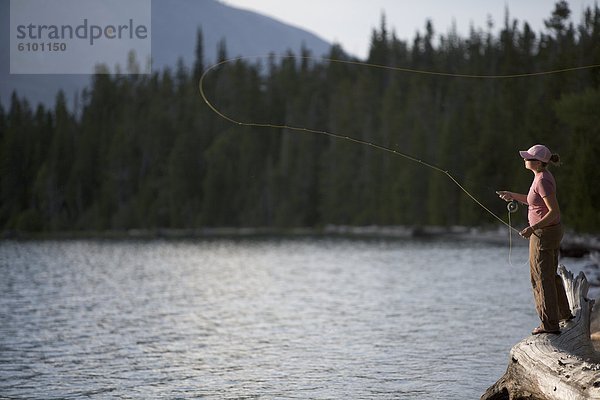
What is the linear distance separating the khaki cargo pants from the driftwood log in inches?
10.0

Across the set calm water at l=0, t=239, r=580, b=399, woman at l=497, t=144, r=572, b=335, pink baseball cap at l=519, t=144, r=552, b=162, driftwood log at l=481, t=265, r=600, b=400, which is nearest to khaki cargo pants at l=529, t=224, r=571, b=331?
woman at l=497, t=144, r=572, b=335

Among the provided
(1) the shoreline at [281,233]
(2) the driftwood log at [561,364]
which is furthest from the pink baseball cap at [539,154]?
(1) the shoreline at [281,233]

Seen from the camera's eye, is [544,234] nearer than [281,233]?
Yes

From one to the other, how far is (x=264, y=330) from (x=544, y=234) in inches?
Result: 623

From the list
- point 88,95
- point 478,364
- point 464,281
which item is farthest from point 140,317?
point 88,95

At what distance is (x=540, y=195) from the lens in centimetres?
1302

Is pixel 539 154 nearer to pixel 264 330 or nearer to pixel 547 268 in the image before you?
pixel 547 268

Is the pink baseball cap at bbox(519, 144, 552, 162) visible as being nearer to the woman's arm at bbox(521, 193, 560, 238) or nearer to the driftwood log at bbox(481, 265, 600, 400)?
the woman's arm at bbox(521, 193, 560, 238)

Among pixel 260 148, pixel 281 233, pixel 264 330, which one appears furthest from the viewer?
pixel 260 148

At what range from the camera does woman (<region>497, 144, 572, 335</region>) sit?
13.0m

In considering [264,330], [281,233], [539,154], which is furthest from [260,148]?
[539,154]

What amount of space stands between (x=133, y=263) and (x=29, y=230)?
205 feet

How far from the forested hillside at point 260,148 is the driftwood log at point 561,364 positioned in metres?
89.1

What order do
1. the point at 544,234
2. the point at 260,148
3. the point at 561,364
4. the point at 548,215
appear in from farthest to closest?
the point at 260,148
the point at 544,234
the point at 548,215
the point at 561,364
